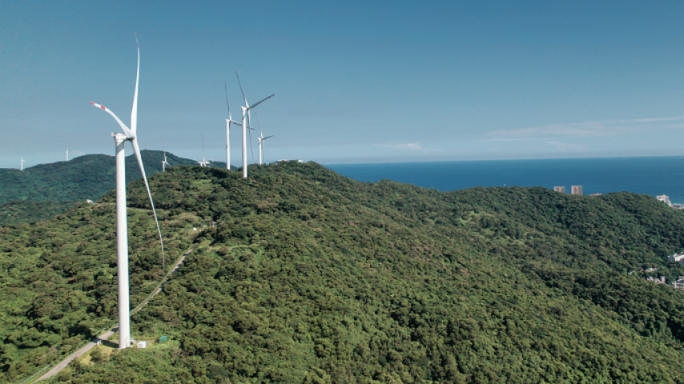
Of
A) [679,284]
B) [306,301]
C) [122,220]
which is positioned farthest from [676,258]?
[122,220]

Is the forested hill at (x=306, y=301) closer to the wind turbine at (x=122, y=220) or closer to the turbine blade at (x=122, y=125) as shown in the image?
the wind turbine at (x=122, y=220)

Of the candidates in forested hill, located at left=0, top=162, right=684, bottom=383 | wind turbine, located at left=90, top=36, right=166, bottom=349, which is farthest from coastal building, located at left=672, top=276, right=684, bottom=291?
wind turbine, located at left=90, top=36, right=166, bottom=349

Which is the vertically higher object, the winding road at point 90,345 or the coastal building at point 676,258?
the winding road at point 90,345

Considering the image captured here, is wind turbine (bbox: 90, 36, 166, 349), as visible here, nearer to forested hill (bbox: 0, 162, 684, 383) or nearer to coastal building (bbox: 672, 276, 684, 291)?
forested hill (bbox: 0, 162, 684, 383)

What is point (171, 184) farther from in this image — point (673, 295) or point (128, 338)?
point (673, 295)

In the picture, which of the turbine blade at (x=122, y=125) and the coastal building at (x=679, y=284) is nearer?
the turbine blade at (x=122, y=125)

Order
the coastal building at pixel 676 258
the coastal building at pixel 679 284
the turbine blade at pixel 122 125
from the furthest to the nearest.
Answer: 1. the coastal building at pixel 676 258
2. the coastal building at pixel 679 284
3. the turbine blade at pixel 122 125

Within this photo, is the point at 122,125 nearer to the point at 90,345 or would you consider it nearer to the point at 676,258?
the point at 90,345

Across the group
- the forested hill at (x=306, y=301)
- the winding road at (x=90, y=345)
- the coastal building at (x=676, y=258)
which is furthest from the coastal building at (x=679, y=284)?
the winding road at (x=90, y=345)
